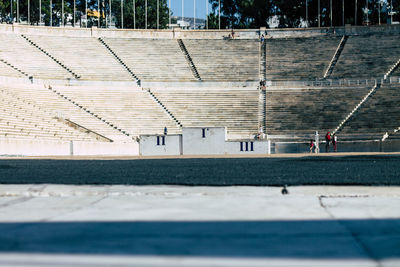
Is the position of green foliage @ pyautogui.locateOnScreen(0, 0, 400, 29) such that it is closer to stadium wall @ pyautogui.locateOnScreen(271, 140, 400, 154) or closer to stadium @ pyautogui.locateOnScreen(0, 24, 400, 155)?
stadium @ pyautogui.locateOnScreen(0, 24, 400, 155)

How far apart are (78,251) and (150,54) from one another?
50934 mm

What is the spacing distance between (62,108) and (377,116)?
81.0 ft

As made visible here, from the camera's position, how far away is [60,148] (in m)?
31.6

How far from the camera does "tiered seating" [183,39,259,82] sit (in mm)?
50969

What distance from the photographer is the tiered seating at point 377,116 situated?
40.9m

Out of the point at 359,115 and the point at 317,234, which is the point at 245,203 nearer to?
the point at 317,234

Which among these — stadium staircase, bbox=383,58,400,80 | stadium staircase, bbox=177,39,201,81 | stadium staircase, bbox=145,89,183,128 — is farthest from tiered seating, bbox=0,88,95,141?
stadium staircase, bbox=383,58,400,80

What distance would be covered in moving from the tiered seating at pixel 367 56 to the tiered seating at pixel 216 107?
914 centimetres

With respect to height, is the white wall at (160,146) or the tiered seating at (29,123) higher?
the tiered seating at (29,123)

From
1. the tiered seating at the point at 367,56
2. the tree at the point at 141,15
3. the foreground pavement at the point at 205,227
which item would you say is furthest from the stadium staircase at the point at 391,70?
the tree at the point at 141,15

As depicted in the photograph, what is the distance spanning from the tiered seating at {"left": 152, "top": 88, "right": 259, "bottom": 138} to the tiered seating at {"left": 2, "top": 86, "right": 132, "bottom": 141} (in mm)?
6421

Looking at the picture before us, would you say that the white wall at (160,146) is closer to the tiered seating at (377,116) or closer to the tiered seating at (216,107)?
the tiered seating at (216,107)

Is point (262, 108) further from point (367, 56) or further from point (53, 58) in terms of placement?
point (53, 58)

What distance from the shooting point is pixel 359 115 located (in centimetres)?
4291
